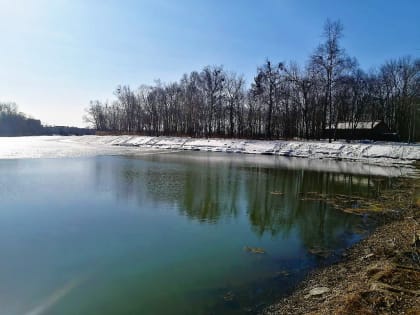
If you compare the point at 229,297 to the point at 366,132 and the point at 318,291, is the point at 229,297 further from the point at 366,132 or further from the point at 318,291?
the point at 366,132

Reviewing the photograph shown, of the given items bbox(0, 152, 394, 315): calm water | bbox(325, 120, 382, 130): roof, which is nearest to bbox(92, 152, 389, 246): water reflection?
bbox(0, 152, 394, 315): calm water

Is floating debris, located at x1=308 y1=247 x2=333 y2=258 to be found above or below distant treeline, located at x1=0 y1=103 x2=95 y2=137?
below

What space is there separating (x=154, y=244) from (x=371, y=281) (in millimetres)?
4900

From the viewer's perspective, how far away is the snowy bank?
100 ft

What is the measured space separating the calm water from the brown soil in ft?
1.54

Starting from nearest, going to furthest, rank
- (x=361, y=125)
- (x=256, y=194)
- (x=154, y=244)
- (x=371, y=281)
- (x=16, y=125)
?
(x=371, y=281) → (x=154, y=244) → (x=256, y=194) → (x=361, y=125) → (x=16, y=125)

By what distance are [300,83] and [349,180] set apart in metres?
31.6

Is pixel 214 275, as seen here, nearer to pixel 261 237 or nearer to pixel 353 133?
pixel 261 237

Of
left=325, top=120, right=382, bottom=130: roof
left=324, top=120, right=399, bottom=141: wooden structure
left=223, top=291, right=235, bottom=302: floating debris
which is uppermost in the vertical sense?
left=325, top=120, right=382, bottom=130: roof

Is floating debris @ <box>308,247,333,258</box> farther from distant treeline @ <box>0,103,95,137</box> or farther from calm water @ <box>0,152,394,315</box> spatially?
distant treeline @ <box>0,103,95,137</box>

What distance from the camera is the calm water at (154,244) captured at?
5.36 meters

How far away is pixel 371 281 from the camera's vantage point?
5.35 meters

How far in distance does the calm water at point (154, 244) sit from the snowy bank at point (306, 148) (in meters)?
18.3

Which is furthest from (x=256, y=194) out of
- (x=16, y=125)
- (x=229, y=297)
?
(x=16, y=125)
